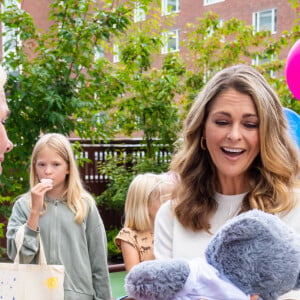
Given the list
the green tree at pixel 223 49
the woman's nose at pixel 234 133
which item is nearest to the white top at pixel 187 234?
the woman's nose at pixel 234 133

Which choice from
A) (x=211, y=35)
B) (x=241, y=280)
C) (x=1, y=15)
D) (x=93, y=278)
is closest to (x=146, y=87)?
(x=211, y=35)

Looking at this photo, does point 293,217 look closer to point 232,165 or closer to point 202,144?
point 232,165

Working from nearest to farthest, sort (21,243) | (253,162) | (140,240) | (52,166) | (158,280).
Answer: (158,280) < (253,162) < (21,243) < (140,240) < (52,166)

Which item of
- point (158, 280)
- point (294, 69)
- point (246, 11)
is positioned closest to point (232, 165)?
point (158, 280)

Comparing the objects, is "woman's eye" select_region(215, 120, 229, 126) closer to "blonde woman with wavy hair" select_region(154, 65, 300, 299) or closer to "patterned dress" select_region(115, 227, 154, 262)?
"blonde woman with wavy hair" select_region(154, 65, 300, 299)

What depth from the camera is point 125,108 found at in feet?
26.0

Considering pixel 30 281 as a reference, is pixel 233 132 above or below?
above

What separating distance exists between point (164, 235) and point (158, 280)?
1.74 feet

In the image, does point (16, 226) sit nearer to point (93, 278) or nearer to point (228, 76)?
point (93, 278)

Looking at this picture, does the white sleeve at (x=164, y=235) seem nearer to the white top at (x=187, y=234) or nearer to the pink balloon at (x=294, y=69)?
the white top at (x=187, y=234)

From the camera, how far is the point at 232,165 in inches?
67.0

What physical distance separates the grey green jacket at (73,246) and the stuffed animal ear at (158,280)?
172cm

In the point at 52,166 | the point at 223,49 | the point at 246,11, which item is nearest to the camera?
the point at 52,166

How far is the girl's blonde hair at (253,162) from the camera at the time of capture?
1.66 meters
